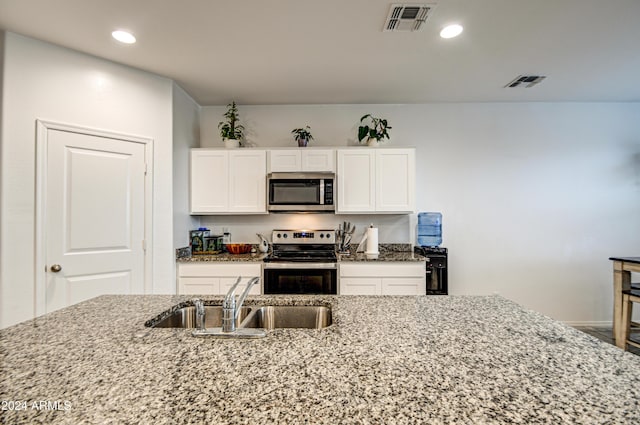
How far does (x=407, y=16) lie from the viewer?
2.00m

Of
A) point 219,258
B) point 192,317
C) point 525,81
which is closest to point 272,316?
point 192,317

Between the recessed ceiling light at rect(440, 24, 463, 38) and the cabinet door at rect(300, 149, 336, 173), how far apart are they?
4.84ft

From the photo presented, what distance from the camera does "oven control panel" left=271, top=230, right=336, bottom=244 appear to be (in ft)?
11.3

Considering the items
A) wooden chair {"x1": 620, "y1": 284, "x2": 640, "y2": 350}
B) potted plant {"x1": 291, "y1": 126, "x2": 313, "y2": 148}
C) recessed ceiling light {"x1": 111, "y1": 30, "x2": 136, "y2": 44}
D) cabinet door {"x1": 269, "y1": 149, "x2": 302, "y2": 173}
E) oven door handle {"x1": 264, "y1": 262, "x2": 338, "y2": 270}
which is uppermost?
recessed ceiling light {"x1": 111, "y1": 30, "x2": 136, "y2": 44}

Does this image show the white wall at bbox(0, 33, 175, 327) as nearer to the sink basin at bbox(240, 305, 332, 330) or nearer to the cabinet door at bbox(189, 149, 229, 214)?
the cabinet door at bbox(189, 149, 229, 214)

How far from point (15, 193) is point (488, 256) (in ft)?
14.5

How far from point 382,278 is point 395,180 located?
3.45 ft

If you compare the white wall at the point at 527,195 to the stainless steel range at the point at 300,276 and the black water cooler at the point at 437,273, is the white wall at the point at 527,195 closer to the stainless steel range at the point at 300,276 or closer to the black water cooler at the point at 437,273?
the black water cooler at the point at 437,273

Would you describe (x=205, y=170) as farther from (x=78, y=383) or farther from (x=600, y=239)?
(x=600, y=239)

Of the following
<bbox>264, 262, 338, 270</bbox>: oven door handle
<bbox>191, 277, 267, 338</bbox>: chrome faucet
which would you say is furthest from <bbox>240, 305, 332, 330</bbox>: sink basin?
<bbox>264, 262, 338, 270</bbox>: oven door handle

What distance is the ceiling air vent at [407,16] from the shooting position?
1.90 meters

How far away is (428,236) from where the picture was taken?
3.59 m

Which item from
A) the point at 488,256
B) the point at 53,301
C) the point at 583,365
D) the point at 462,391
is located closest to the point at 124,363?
the point at 462,391

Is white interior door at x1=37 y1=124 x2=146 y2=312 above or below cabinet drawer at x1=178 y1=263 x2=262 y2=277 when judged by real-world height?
above
